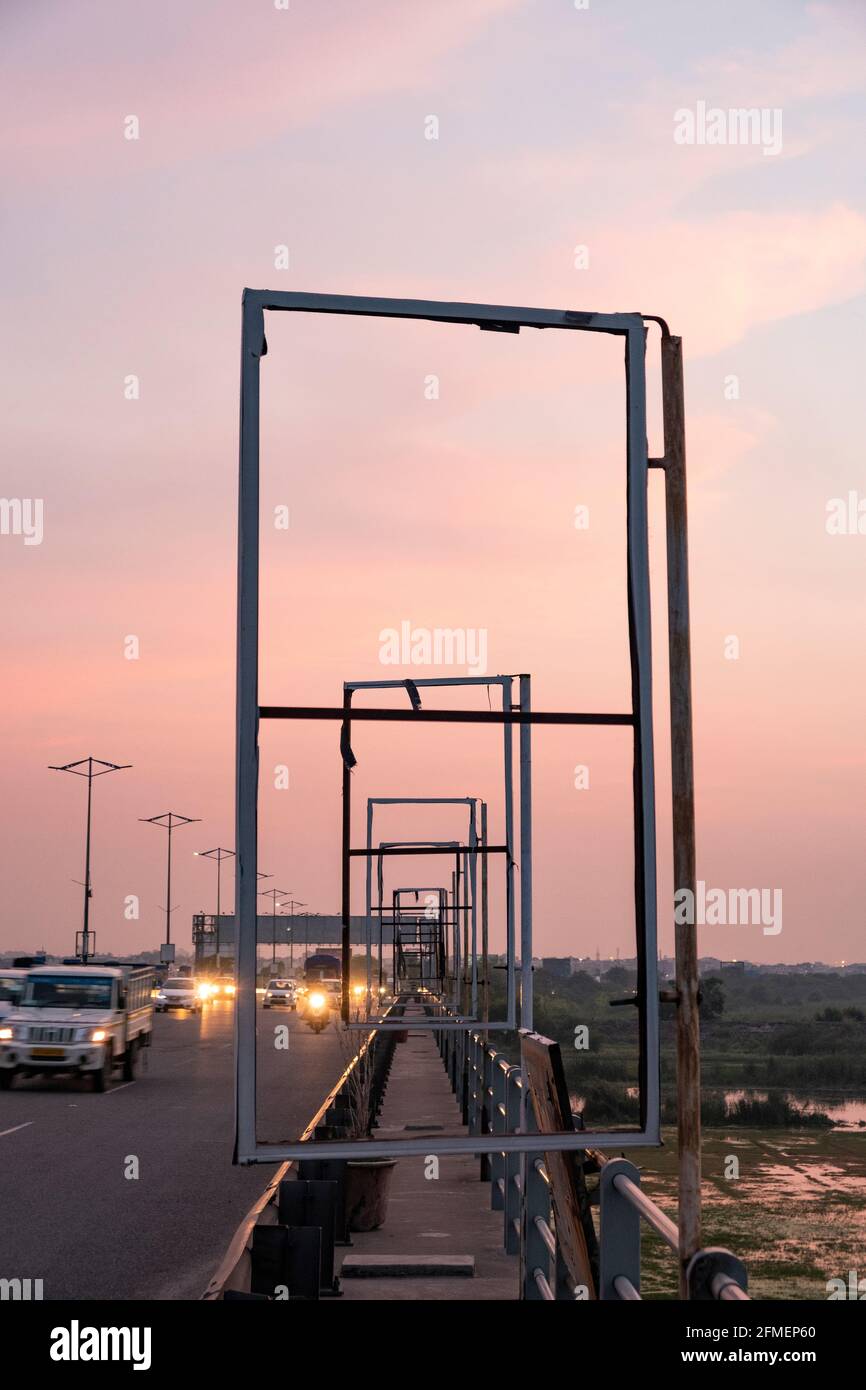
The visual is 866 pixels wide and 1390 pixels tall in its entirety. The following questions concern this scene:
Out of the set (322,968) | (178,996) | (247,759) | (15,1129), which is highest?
(247,759)

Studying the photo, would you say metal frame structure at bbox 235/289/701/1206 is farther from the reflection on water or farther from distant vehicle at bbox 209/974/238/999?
distant vehicle at bbox 209/974/238/999

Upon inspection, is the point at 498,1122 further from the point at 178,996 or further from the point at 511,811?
the point at 178,996

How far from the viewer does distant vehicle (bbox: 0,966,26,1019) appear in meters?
29.8

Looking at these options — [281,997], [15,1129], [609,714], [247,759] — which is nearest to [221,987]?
[281,997]

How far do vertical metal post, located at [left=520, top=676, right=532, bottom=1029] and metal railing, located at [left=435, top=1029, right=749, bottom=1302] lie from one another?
58 cm

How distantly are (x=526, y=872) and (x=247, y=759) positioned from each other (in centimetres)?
685

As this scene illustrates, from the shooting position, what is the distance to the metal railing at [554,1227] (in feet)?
14.6

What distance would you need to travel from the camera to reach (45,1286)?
1138cm

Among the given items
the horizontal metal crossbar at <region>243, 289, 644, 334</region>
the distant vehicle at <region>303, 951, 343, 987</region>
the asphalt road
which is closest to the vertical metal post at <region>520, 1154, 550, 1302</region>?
the asphalt road

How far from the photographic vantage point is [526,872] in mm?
12242

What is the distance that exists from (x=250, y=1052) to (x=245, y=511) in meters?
1.93

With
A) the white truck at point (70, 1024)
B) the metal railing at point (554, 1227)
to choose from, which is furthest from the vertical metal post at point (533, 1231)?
the white truck at point (70, 1024)
